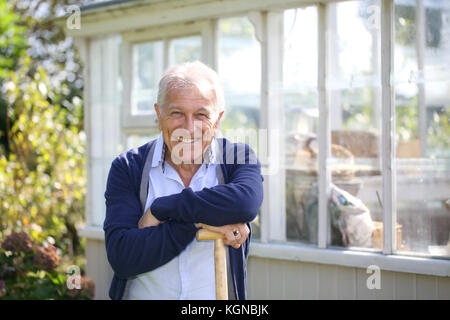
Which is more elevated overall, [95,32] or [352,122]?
[95,32]

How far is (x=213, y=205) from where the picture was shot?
1779 millimetres

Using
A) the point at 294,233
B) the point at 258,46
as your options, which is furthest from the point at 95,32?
the point at 294,233

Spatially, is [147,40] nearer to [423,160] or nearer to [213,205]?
[423,160]

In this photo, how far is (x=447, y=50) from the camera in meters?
3.28

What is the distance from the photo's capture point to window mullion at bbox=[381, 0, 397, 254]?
3.13 m

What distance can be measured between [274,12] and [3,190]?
3114mm

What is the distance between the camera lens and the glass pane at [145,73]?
4145 mm

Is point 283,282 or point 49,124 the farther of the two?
point 49,124

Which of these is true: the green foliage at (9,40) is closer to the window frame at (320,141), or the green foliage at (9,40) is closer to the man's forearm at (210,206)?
the window frame at (320,141)

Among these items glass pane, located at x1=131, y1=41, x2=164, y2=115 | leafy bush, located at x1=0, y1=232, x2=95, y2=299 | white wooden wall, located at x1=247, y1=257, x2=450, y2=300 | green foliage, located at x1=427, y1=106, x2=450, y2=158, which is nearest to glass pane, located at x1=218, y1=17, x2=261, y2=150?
glass pane, located at x1=131, y1=41, x2=164, y2=115

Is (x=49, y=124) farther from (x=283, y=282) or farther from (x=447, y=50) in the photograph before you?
(x=447, y=50)

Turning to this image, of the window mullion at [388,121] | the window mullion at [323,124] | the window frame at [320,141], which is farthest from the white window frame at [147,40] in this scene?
the window mullion at [388,121]

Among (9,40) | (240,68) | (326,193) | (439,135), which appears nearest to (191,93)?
(326,193)
